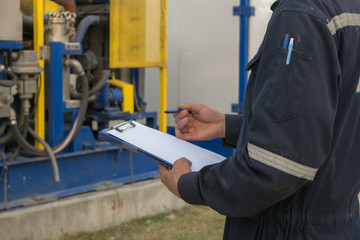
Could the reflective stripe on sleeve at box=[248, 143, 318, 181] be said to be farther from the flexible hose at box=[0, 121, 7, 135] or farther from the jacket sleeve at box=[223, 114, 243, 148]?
the flexible hose at box=[0, 121, 7, 135]

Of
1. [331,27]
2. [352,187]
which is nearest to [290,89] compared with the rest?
[331,27]

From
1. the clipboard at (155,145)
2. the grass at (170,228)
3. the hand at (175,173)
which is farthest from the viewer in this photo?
the grass at (170,228)

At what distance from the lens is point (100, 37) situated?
17.1 feet

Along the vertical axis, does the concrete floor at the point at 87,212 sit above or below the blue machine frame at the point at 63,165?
below

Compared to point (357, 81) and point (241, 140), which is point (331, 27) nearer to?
point (357, 81)

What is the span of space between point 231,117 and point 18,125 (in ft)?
8.17

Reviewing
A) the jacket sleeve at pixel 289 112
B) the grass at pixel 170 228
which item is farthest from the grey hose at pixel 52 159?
the jacket sleeve at pixel 289 112

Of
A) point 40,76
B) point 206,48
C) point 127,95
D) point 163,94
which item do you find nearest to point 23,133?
point 40,76

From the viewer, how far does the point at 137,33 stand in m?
4.79

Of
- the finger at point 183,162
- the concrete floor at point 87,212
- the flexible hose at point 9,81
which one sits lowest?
the concrete floor at point 87,212

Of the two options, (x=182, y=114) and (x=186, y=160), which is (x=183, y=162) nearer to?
(x=186, y=160)

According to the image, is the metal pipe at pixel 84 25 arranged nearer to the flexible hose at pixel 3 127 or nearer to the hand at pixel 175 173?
the flexible hose at pixel 3 127

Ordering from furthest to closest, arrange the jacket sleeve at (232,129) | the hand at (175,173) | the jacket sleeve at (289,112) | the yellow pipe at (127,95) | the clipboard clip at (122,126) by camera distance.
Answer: the yellow pipe at (127,95)
the jacket sleeve at (232,129)
the clipboard clip at (122,126)
the hand at (175,173)
the jacket sleeve at (289,112)

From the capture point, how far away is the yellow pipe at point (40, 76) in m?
4.19
